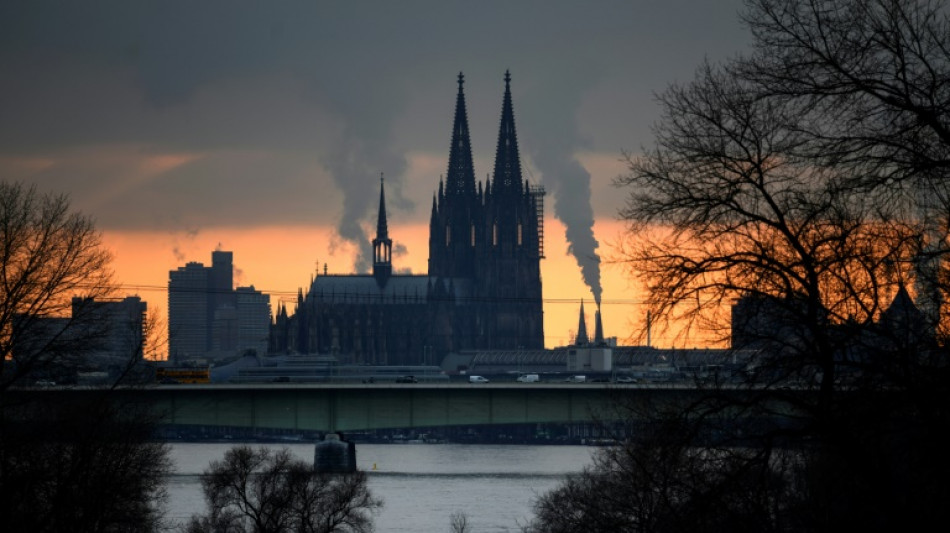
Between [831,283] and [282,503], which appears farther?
[282,503]

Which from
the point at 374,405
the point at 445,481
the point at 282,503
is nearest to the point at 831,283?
the point at 282,503

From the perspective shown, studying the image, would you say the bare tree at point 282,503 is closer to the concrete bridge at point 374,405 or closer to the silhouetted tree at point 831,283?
the concrete bridge at point 374,405

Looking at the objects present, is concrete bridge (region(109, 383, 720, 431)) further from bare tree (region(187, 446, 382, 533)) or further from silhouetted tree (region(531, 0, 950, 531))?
silhouetted tree (region(531, 0, 950, 531))

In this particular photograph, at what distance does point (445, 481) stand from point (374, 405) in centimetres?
1395

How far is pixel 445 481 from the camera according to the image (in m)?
120

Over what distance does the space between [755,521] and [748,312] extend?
166 centimetres

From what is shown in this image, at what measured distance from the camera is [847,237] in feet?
41.7

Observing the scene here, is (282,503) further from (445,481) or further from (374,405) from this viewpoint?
(445,481)

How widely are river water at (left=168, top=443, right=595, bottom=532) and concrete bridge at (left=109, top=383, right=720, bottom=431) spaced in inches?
189

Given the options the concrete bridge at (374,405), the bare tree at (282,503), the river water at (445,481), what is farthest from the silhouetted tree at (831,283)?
the concrete bridge at (374,405)

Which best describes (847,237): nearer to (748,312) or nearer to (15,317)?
(748,312)

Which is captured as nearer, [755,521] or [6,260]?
[755,521]

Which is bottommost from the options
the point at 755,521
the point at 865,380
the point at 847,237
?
the point at 755,521

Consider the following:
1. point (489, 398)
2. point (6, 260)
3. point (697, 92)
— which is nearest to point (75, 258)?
point (6, 260)
